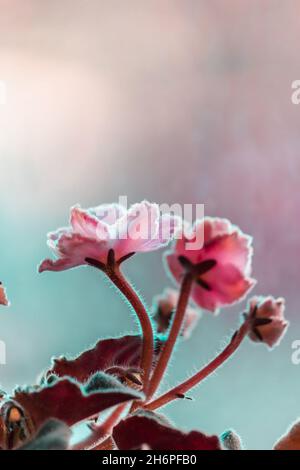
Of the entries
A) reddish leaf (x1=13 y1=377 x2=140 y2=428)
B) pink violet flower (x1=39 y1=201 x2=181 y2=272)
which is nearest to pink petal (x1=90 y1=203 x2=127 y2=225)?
pink violet flower (x1=39 y1=201 x2=181 y2=272)

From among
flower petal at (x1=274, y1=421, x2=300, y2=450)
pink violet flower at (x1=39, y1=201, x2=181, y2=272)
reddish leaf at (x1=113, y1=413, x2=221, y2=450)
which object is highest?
pink violet flower at (x1=39, y1=201, x2=181, y2=272)

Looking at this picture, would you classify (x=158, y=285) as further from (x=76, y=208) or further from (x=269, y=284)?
(x=76, y=208)

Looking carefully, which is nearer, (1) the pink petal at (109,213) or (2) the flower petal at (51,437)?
(2) the flower petal at (51,437)

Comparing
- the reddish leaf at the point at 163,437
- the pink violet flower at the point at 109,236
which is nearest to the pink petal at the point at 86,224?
the pink violet flower at the point at 109,236

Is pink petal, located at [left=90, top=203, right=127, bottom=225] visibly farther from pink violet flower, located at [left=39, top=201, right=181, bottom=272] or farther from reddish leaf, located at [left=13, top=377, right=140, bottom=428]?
reddish leaf, located at [left=13, top=377, right=140, bottom=428]

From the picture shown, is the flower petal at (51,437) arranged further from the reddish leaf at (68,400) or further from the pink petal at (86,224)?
the pink petal at (86,224)
